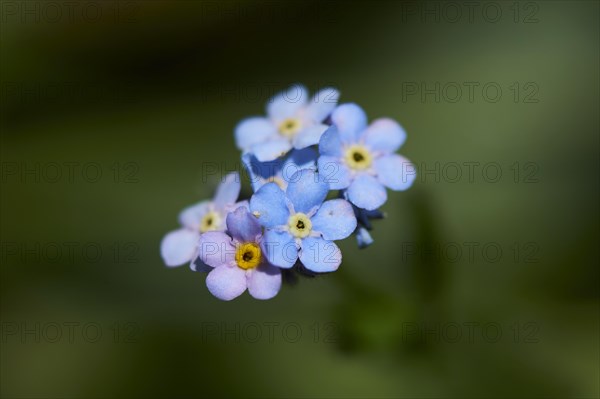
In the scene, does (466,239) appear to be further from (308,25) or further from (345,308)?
(308,25)

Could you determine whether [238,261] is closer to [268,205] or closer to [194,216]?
[268,205]
